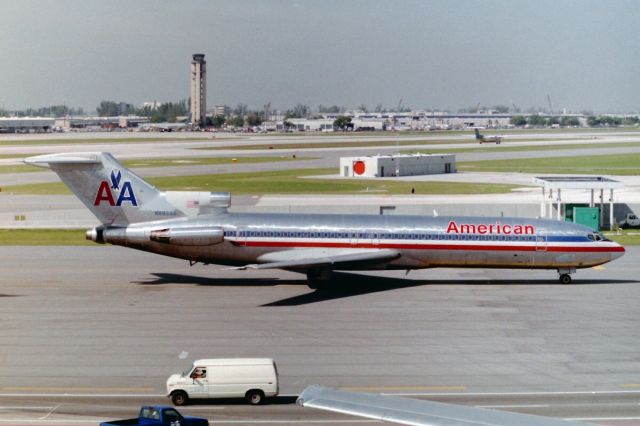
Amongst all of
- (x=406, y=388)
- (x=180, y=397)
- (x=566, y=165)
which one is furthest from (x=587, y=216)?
(x=566, y=165)

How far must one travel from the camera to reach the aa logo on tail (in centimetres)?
4272

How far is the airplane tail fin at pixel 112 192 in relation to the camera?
42688mm

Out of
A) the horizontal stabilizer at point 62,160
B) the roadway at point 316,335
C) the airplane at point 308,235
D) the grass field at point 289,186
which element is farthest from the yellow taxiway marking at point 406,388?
the grass field at point 289,186

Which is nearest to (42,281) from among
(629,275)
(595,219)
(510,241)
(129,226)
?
(129,226)

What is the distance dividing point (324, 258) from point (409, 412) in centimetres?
2934

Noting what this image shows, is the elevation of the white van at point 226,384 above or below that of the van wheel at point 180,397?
above

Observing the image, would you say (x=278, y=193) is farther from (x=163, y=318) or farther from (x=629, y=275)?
(x=163, y=318)

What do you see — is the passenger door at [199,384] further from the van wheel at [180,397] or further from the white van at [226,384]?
the van wheel at [180,397]

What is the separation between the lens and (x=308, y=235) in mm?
41906

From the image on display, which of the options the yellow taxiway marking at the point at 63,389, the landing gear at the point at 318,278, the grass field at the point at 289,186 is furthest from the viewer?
the grass field at the point at 289,186

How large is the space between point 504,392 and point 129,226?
23494 mm

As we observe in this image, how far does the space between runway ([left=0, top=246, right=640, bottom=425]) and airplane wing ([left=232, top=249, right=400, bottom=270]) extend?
4.62 feet

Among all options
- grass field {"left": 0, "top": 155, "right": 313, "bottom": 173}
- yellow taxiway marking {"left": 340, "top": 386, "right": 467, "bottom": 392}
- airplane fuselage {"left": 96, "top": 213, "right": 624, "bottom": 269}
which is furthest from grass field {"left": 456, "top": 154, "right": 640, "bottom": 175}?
yellow taxiway marking {"left": 340, "top": 386, "right": 467, "bottom": 392}

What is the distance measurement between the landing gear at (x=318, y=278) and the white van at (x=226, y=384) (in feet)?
58.6
